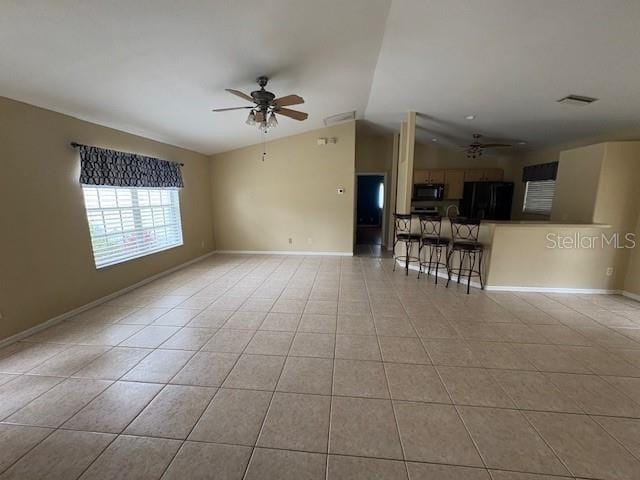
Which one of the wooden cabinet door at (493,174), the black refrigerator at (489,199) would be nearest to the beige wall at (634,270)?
the black refrigerator at (489,199)

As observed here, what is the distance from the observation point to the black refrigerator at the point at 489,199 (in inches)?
259

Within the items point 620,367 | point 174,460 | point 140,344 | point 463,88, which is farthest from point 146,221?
point 620,367

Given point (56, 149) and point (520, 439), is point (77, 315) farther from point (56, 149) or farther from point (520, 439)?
point (520, 439)

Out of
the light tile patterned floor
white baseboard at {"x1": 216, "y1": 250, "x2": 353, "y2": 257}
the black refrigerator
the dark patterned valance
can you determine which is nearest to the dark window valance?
the black refrigerator

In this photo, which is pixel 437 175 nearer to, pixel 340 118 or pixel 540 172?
pixel 540 172

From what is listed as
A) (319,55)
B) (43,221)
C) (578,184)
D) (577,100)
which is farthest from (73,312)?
(578,184)

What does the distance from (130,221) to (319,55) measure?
3.50m

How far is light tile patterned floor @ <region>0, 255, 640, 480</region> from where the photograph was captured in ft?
4.66

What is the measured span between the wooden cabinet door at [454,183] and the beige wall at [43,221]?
6.89 metres

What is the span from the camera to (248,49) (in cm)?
246

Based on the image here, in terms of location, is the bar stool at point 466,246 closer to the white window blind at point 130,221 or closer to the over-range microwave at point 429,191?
the over-range microwave at point 429,191

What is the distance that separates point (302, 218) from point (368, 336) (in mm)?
3819

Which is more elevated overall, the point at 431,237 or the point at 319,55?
the point at 319,55

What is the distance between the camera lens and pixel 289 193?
600cm
